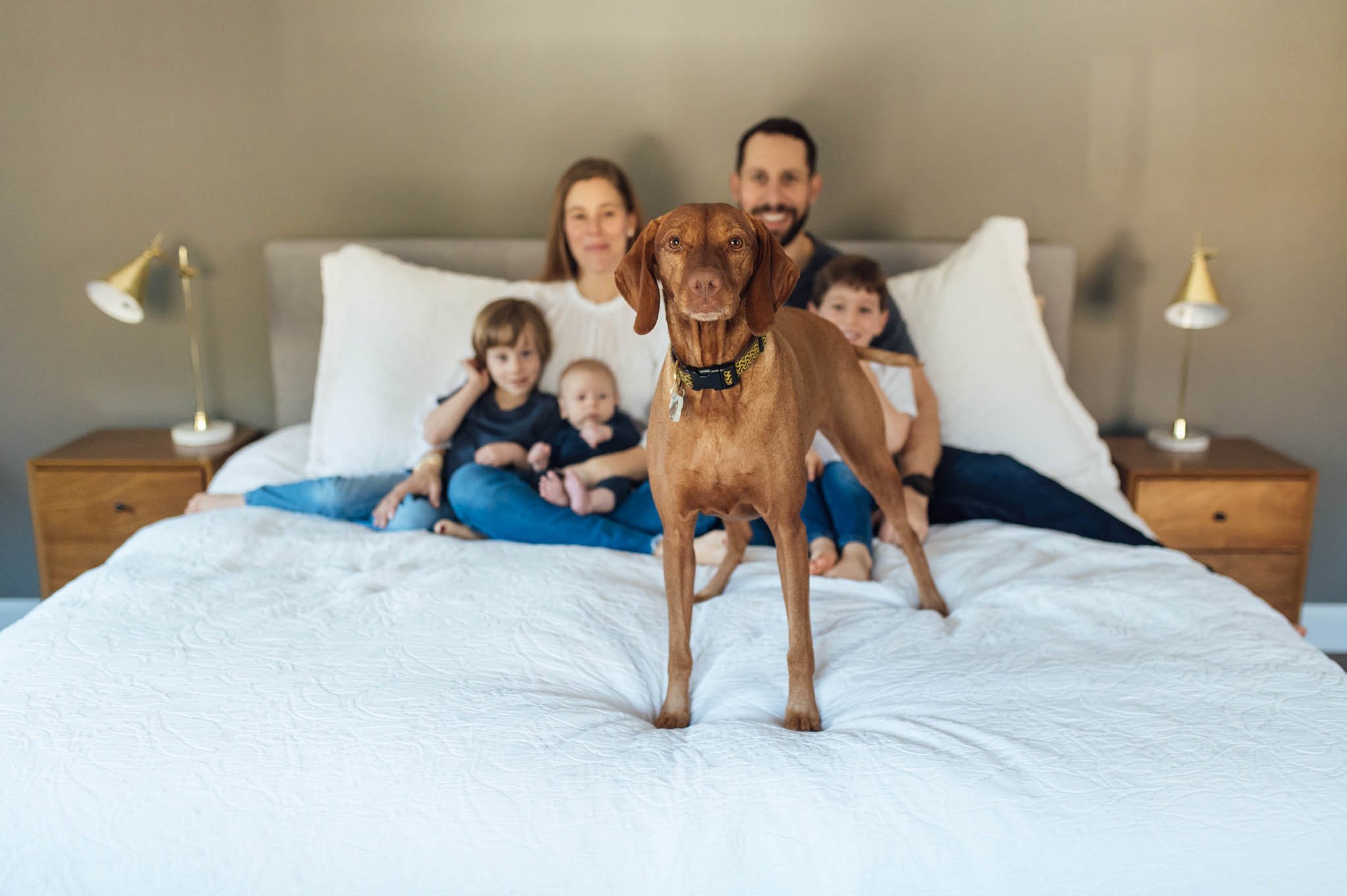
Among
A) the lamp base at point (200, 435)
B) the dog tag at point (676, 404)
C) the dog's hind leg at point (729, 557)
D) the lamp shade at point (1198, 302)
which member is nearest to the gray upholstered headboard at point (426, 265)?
the lamp base at point (200, 435)

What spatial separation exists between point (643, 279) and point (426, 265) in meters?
1.64

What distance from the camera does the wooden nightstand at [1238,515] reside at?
2410mm

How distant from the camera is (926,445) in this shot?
2.13m

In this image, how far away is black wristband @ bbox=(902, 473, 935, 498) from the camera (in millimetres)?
2061

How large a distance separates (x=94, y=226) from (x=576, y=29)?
1436mm

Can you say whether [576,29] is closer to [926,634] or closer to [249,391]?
[249,391]

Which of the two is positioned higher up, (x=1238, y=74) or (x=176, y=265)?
(x=1238, y=74)

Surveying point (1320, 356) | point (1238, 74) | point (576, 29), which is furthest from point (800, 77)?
point (1320, 356)

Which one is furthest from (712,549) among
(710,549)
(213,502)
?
(213,502)

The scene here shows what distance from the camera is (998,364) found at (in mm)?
2328

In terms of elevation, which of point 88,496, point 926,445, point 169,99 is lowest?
point 88,496

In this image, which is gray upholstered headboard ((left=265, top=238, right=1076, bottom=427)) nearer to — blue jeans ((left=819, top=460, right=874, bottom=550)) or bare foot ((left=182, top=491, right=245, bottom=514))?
bare foot ((left=182, top=491, right=245, bottom=514))

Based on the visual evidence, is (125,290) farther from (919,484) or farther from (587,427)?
(919,484)

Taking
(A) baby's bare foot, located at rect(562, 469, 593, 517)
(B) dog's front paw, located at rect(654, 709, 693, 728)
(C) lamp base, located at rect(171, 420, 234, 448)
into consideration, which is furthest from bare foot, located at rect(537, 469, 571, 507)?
(C) lamp base, located at rect(171, 420, 234, 448)
